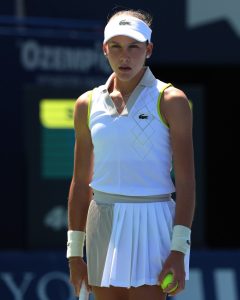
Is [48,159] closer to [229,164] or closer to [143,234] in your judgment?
[229,164]

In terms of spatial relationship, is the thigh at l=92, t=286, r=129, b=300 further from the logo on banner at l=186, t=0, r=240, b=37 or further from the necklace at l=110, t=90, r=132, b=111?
the logo on banner at l=186, t=0, r=240, b=37

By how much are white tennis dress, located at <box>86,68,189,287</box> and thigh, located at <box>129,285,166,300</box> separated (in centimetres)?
3

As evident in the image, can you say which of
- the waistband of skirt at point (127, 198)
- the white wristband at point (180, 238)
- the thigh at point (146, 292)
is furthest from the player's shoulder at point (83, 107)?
the thigh at point (146, 292)

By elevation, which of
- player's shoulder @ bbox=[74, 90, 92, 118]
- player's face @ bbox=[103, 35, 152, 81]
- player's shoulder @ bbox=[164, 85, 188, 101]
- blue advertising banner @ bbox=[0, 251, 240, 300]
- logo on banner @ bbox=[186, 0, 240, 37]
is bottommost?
blue advertising banner @ bbox=[0, 251, 240, 300]

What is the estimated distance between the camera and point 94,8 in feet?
26.2

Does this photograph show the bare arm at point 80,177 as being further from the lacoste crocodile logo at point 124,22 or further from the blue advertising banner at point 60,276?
the blue advertising banner at point 60,276

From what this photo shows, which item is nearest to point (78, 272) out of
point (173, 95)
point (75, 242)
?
point (75, 242)

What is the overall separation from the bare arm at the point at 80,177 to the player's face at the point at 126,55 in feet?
0.66

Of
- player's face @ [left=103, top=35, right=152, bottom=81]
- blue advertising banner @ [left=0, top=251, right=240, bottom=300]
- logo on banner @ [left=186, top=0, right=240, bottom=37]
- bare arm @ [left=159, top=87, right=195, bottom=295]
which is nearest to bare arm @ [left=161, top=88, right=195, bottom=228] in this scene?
bare arm @ [left=159, top=87, right=195, bottom=295]

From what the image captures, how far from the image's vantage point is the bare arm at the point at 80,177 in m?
3.46

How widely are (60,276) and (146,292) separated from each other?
279 cm

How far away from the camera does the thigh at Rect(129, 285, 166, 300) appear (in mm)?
3234

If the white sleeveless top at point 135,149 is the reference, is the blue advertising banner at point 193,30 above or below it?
above

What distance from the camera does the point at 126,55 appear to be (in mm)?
3277
